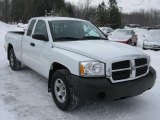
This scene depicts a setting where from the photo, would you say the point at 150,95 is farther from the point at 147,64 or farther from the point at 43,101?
the point at 43,101

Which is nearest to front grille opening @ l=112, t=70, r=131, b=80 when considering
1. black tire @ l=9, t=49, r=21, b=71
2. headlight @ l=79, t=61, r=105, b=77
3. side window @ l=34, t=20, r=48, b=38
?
headlight @ l=79, t=61, r=105, b=77

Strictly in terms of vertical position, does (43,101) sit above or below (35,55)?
below

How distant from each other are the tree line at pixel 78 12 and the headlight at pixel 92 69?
40.0 meters

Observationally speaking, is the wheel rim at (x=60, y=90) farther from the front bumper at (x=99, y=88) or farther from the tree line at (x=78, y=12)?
the tree line at (x=78, y=12)

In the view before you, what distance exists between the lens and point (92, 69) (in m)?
4.49

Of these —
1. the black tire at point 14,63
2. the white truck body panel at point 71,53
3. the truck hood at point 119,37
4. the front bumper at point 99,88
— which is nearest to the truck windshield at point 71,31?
the white truck body panel at point 71,53

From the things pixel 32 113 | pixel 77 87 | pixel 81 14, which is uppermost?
pixel 81 14

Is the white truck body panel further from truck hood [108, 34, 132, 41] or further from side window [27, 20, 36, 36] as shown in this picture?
truck hood [108, 34, 132, 41]

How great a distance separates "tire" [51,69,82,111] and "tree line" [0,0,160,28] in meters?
39.3

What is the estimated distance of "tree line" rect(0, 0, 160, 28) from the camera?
50.6 m

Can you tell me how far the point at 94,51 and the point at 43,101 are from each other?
163 centimetres

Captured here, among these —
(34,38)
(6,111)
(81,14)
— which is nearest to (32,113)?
(6,111)

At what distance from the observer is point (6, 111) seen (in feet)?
16.3

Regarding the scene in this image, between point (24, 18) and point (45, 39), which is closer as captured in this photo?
point (45, 39)
